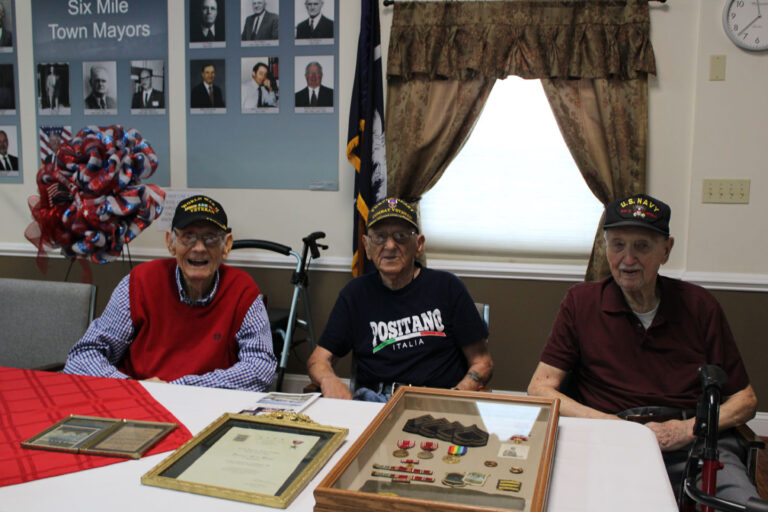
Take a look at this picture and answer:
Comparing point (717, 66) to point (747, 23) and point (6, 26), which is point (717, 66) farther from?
point (6, 26)

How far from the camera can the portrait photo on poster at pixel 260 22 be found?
134 inches

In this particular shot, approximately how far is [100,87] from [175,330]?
2.39m

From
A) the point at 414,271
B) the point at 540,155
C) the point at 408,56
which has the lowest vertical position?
the point at 414,271

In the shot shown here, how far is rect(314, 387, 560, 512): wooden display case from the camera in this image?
0.92 meters

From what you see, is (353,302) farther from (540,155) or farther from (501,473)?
(540,155)

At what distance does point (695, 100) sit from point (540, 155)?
2.64 ft

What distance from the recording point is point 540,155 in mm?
3328

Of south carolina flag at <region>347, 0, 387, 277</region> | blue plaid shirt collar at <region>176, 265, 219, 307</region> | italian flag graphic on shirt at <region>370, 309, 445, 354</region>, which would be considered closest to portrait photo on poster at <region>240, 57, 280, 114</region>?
south carolina flag at <region>347, 0, 387, 277</region>

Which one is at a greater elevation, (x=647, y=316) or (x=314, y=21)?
(x=314, y=21)

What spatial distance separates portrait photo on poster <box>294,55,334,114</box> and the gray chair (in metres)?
1.70

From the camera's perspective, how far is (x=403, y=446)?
1.13 meters

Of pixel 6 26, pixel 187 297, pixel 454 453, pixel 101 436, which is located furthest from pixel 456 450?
pixel 6 26

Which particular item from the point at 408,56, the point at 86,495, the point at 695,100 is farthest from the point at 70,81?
the point at 695,100

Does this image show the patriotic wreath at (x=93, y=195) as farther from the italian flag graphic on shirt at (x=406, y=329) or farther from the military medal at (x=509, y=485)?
the military medal at (x=509, y=485)
